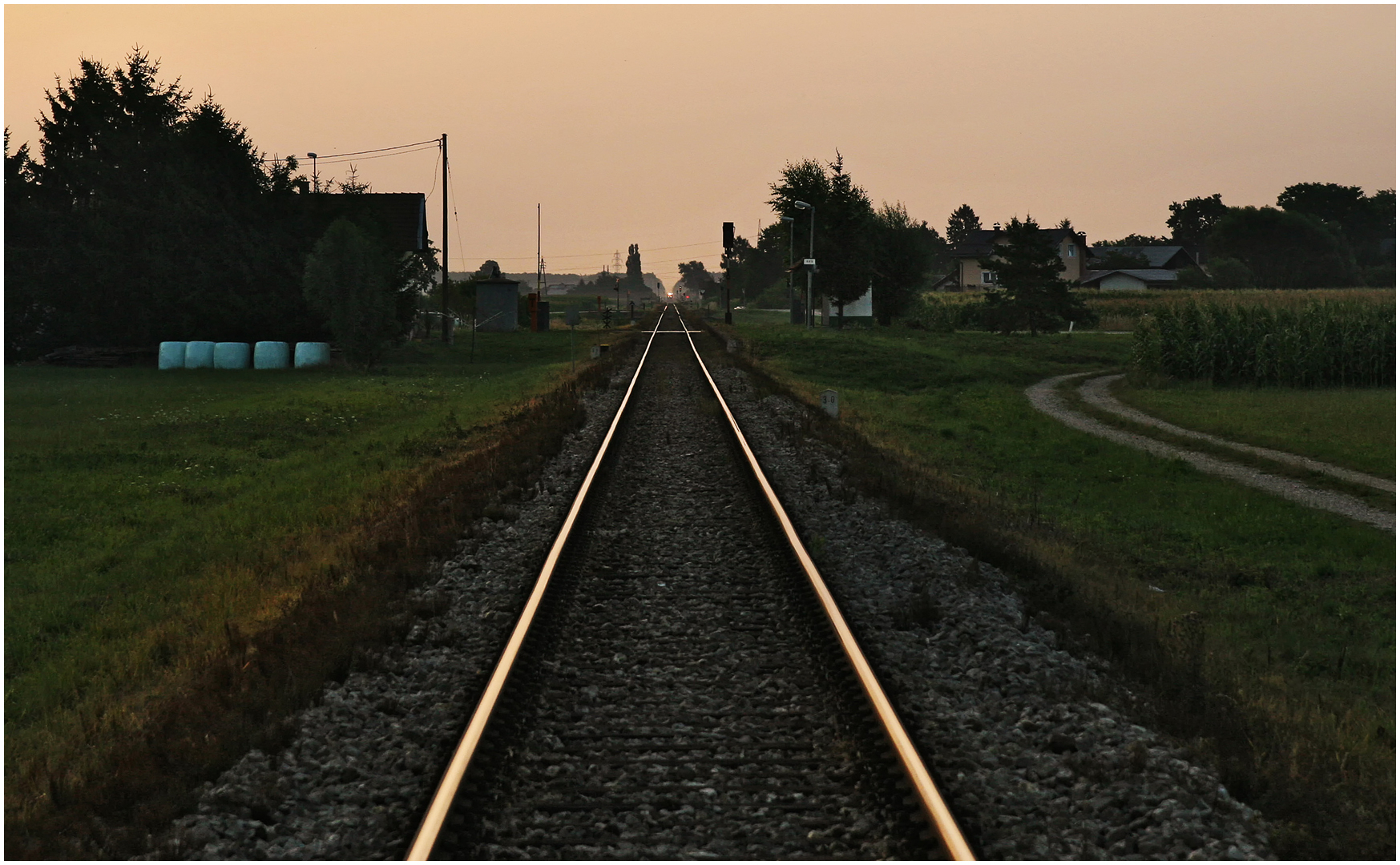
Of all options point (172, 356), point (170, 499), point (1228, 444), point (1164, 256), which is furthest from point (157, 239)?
point (1164, 256)

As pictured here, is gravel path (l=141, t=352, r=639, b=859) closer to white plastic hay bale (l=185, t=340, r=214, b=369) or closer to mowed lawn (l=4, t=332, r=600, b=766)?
mowed lawn (l=4, t=332, r=600, b=766)

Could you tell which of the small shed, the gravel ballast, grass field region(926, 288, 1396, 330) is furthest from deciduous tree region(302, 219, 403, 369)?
grass field region(926, 288, 1396, 330)

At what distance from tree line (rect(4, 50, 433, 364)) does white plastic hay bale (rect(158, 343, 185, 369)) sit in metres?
1.47

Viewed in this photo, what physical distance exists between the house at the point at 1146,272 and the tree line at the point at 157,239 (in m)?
91.6

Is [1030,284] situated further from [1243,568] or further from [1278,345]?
[1243,568]

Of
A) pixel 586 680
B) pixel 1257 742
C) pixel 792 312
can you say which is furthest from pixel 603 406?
pixel 792 312

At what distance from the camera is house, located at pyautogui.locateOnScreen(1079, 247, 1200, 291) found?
12062 centimetres

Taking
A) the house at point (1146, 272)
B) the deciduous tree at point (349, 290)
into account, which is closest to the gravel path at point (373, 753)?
the deciduous tree at point (349, 290)

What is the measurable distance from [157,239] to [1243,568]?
3598cm

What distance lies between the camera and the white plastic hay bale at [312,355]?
36375mm

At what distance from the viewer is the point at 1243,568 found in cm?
1108

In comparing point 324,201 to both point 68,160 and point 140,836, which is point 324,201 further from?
point 140,836

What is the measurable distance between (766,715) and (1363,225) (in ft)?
518

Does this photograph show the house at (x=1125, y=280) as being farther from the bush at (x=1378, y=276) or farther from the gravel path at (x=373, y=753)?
the gravel path at (x=373, y=753)
